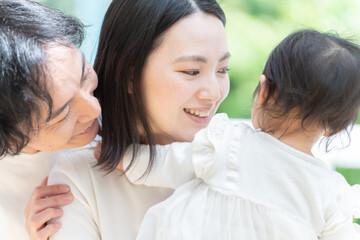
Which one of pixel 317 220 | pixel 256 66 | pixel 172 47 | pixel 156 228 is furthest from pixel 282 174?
pixel 256 66

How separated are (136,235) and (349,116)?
2.00 ft

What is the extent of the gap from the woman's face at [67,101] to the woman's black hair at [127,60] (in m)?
0.12

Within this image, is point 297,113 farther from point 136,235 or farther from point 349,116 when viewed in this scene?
point 136,235

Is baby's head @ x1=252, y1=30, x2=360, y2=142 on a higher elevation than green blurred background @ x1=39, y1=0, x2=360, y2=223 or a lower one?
higher

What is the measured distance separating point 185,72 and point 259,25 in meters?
1.97

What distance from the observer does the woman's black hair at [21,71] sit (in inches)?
35.4

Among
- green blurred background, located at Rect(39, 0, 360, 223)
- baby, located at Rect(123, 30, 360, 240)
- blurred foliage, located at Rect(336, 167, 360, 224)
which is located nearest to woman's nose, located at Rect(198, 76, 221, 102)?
baby, located at Rect(123, 30, 360, 240)

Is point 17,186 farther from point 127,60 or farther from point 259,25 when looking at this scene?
point 259,25

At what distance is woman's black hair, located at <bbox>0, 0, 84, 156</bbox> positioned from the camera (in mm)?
899

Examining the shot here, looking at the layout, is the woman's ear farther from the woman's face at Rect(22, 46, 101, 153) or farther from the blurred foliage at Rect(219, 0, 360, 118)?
the blurred foliage at Rect(219, 0, 360, 118)

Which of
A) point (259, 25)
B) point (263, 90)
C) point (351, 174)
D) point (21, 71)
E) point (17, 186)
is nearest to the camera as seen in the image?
point (21, 71)

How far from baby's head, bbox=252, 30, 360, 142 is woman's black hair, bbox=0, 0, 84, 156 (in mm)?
501

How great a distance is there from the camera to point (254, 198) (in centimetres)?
98

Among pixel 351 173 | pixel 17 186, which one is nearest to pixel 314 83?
pixel 17 186
